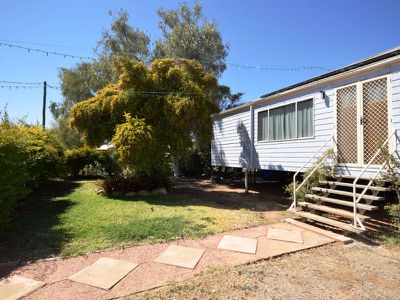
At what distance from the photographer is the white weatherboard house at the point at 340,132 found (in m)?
6.32

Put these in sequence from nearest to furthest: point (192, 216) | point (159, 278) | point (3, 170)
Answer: point (159, 278), point (3, 170), point (192, 216)

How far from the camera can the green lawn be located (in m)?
5.14

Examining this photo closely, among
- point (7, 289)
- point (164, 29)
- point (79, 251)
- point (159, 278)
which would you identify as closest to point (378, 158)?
point (159, 278)

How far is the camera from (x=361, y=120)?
703 centimetres

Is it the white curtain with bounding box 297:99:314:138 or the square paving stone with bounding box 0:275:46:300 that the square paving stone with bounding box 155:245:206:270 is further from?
the white curtain with bounding box 297:99:314:138

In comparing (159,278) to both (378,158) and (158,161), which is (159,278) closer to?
(378,158)

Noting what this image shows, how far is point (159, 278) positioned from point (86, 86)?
76.4 ft

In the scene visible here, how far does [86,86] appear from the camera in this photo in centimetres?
2436

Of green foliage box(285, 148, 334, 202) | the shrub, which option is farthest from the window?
the shrub

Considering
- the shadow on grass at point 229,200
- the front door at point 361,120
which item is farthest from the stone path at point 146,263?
the shadow on grass at point 229,200

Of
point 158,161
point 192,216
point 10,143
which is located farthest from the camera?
point 158,161

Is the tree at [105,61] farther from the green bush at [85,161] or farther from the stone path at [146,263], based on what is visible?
the stone path at [146,263]

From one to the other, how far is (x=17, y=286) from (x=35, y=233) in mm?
2237

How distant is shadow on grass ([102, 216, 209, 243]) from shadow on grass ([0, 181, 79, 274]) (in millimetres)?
885
